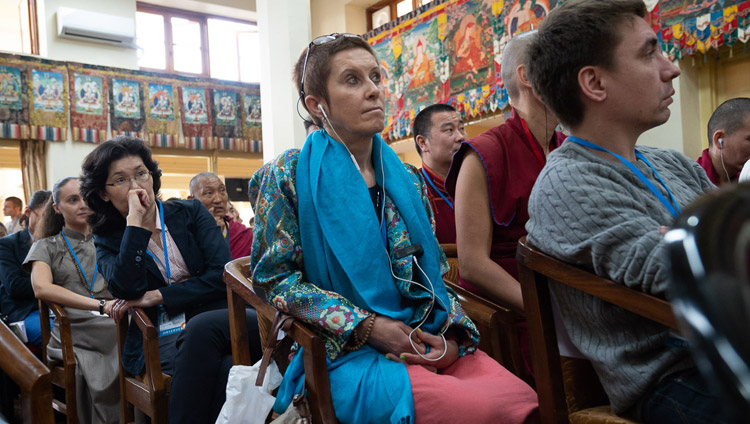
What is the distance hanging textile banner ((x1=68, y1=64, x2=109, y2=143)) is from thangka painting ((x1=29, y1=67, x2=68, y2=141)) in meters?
0.13

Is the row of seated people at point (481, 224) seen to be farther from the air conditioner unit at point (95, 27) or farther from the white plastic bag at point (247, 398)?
the air conditioner unit at point (95, 27)

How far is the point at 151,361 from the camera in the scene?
7.88 feet

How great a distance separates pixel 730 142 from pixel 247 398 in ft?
10.5

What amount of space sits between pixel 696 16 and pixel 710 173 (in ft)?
5.69

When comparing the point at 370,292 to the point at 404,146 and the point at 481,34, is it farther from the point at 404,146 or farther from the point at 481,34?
the point at 404,146

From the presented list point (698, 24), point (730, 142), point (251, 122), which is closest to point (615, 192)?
point (730, 142)

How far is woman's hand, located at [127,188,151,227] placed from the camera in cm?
265

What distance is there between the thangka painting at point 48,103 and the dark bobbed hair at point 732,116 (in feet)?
33.9

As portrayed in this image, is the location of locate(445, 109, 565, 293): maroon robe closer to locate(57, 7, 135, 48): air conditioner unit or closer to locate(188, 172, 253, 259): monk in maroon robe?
locate(188, 172, 253, 259): monk in maroon robe

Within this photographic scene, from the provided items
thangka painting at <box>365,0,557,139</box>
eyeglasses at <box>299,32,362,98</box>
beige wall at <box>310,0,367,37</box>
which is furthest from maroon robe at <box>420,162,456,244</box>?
beige wall at <box>310,0,367,37</box>

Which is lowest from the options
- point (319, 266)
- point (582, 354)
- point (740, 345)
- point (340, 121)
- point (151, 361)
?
point (151, 361)

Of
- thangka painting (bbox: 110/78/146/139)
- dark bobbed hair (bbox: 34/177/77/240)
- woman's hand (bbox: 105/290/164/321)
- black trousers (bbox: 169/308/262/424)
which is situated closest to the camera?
black trousers (bbox: 169/308/262/424)

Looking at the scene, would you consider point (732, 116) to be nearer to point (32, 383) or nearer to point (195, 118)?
point (32, 383)

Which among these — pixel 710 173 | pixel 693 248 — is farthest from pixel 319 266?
pixel 710 173
